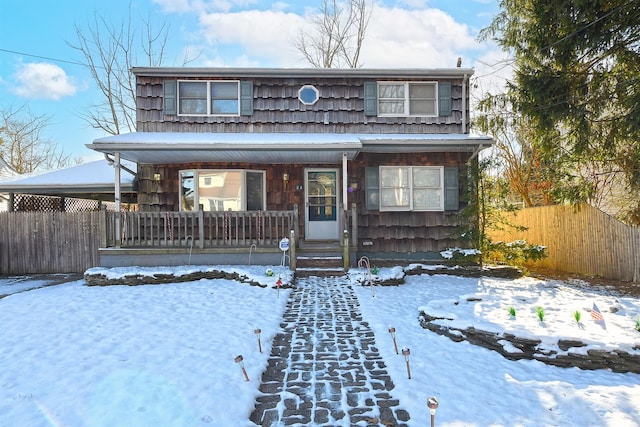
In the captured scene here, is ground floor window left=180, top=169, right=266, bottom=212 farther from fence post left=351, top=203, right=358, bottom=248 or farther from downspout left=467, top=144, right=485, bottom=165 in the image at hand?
downspout left=467, top=144, right=485, bottom=165

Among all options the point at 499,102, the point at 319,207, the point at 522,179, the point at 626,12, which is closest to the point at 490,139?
the point at 499,102

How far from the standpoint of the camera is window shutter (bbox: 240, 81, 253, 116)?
33.0ft

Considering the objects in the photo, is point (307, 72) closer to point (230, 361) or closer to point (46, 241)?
point (230, 361)

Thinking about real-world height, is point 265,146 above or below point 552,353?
above

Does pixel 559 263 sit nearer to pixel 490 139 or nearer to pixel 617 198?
pixel 617 198

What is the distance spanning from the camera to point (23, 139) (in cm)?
2241

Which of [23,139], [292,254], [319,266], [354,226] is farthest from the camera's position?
[23,139]

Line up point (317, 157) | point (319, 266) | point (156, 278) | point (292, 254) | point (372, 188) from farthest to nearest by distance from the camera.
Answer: point (372, 188)
point (317, 157)
point (319, 266)
point (292, 254)
point (156, 278)

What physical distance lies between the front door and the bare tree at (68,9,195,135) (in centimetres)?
1342

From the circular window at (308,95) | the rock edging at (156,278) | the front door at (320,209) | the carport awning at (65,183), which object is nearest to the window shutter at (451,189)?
the front door at (320,209)

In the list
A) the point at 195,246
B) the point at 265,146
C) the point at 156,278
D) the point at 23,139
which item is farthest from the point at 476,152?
the point at 23,139

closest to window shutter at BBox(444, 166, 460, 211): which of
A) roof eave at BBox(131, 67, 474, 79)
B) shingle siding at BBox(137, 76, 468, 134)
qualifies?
shingle siding at BBox(137, 76, 468, 134)

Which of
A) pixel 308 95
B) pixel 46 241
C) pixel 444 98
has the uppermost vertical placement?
pixel 308 95

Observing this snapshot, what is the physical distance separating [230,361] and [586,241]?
374 inches
